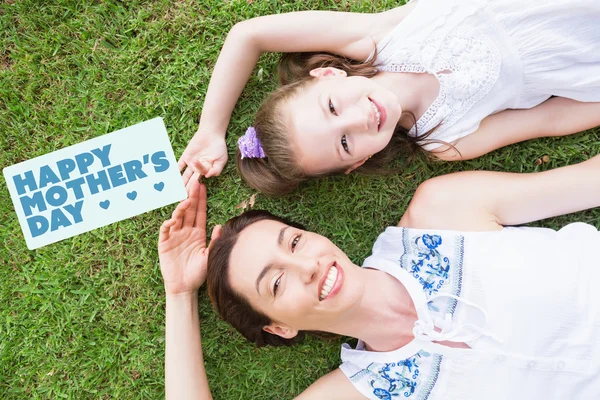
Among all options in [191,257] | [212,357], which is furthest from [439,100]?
[212,357]

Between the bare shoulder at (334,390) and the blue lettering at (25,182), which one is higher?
the blue lettering at (25,182)

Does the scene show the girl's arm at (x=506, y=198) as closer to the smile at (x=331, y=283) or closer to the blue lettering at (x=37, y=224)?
the smile at (x=331, y=283)

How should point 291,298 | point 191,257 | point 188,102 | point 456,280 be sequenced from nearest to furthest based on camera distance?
point 291,298 → point 456,280 → point 191,257 → point 188,102

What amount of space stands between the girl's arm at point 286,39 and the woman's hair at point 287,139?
80 millimetres

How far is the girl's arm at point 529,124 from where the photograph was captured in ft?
8.05

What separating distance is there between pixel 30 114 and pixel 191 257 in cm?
135

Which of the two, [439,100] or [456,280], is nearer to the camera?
[456,280]

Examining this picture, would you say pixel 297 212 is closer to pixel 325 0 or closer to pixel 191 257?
pixel 191 257

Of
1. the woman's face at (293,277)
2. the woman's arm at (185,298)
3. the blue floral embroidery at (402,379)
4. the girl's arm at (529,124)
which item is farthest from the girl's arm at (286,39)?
the blue floral embroidery at (402,379)

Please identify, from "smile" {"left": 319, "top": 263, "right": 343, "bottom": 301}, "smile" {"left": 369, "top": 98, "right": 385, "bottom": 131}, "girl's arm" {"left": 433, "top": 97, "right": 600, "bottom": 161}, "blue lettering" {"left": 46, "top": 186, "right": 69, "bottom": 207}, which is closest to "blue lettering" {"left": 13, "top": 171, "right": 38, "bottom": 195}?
"blue lettering" {"left": 46, "top": 186, "right": 69, "bottom": 207}

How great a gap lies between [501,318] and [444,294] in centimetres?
25

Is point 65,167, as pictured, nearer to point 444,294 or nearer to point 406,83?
point 406,83

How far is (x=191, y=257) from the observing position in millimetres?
2557

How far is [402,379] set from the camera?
7.20 feet
